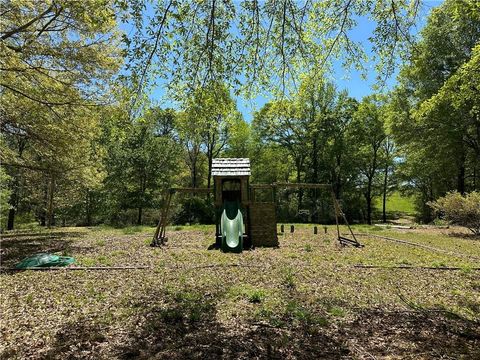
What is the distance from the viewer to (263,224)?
12.9 m

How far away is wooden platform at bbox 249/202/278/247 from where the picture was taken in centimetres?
1260

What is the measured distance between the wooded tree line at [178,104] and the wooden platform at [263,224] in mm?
3278

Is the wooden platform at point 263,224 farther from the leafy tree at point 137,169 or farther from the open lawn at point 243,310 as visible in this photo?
the leafy tree at point 137,169

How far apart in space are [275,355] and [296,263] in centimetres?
515

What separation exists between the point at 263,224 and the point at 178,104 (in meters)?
7.44

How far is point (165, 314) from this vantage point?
199 inches

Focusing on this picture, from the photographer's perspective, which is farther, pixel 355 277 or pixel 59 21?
pixel 59 21

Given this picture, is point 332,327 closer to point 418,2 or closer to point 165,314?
point 165,314

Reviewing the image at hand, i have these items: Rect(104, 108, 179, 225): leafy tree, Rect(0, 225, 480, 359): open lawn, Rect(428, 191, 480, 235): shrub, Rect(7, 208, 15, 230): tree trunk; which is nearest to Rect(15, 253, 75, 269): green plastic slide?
Rect(0, 225, 480, 359): open lawn

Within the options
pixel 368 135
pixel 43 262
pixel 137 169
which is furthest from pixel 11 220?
pixel 368 135

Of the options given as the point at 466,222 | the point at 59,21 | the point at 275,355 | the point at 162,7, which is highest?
the point at 59,21

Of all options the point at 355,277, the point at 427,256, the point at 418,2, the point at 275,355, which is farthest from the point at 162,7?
the point at 427,256

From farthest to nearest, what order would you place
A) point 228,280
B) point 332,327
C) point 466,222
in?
point 466,222, point 228,280, point 332,327

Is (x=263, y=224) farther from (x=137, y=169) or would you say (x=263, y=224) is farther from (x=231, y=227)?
(x=137, y=169)
